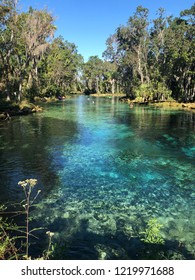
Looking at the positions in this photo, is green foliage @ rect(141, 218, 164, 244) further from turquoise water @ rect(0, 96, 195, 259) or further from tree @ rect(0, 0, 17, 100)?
tree @ rect(0, 0, 17, 100)

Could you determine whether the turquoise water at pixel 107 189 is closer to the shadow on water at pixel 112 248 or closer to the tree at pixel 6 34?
the shadow on water at pixel 112 248

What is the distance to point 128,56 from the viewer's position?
2945 inches

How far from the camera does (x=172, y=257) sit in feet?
24.1

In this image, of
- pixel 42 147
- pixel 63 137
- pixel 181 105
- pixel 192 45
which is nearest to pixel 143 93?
pixel 181 105

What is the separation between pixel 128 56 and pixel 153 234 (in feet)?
239

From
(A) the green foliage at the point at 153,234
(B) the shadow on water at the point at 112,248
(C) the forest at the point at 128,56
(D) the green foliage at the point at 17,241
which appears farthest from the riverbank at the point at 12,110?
(A) the green foliage at the point at 153,234

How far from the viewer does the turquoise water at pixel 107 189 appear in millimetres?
8023

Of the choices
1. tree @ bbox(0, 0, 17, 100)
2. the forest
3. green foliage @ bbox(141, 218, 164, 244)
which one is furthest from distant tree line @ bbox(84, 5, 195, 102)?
green foliage @ bbox(141, 218, 164, 244)

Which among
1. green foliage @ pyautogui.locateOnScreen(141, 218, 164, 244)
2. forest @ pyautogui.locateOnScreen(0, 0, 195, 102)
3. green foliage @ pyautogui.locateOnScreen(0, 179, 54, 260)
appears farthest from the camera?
forest @ pyautogui.locateOnScreen(0, 0, 195, 102)

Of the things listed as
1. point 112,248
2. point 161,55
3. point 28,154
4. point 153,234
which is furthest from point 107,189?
point 161,55

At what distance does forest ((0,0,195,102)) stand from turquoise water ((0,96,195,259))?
25.5m

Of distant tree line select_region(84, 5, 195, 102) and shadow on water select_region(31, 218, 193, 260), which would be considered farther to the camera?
distant tree line select_region(84, 5, 195, 102)

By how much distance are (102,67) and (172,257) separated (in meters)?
118

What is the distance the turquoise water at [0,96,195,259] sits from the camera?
802 centimetres
